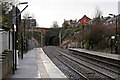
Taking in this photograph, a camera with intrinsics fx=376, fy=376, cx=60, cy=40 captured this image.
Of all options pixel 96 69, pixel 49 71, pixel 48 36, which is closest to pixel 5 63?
pixel 49 71

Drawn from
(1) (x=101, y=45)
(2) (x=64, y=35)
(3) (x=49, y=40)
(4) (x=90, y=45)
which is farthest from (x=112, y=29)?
(3) (x=49, y=40)

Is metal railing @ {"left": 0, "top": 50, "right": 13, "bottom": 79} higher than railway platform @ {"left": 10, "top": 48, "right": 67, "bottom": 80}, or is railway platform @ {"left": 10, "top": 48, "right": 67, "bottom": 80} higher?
metal railing @ {"left": 0, "top": 50, "right": 13, "bottom": 79}

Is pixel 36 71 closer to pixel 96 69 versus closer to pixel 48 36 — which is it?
pixel 96 69

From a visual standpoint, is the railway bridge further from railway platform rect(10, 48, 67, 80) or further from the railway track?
railway platform rect(10, 48, 67, 80)

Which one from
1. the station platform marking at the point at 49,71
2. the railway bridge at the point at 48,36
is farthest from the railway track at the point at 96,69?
the railway bridge at the point at 48,36

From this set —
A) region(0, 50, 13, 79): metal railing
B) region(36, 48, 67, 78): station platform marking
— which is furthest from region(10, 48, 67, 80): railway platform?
region(0, 50, 13, 79): metal railing

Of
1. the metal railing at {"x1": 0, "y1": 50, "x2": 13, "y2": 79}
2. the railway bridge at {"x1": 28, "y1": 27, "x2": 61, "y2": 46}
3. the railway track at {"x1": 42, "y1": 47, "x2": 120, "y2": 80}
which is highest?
the railway bridge at {"x1": 28, "y1": 27, "x2": 61, "y2": 46}

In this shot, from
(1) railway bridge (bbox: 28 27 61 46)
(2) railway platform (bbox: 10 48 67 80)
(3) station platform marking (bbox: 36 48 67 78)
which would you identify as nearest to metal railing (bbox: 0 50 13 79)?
(2) railway platform (bbox: 10 48 67 80)

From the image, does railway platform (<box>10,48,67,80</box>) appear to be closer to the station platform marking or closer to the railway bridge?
the station platform marking

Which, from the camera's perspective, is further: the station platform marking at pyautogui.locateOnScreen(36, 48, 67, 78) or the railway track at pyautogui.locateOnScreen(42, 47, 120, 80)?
the railway track at pyautogui.locateOnScreen(42, 47, 120, 80)

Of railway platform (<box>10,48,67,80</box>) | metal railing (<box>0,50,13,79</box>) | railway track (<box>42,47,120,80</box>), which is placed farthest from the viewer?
railway track (<box>42,47,120,80</box>)

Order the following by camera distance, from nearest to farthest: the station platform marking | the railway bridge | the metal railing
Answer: the metal railing
the station platform marking
the railway bridge

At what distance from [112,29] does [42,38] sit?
7900 centimetres

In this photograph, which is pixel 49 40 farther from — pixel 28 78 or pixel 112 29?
pixel 28 78
